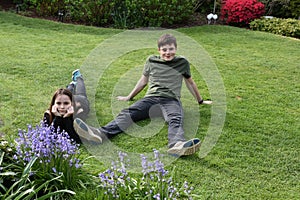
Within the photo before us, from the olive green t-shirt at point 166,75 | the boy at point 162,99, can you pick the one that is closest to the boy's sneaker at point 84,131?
the boy at point 162,99

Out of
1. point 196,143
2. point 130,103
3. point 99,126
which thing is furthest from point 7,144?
point 130,103

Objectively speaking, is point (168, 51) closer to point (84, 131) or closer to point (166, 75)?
point (166, 75)

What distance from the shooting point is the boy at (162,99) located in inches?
140

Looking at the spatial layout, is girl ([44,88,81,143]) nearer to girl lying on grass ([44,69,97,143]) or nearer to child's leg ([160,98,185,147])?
girl lying on grass ([44,69,97,143])

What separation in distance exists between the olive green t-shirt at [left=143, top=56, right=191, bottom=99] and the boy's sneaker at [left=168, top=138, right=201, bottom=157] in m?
0.91

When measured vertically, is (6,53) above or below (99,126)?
above

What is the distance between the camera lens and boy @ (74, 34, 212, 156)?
3566mm

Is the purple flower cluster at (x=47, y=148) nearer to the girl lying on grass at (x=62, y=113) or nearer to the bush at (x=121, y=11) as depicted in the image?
the girl lying on grass at (x=62, y=113)

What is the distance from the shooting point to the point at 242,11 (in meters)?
10.4

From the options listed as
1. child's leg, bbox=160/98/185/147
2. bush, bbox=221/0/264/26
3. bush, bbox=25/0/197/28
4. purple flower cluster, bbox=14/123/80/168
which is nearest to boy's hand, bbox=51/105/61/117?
purple flower cluster, bbox=14/123/80/168

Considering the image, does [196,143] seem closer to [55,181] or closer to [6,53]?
[55,181]

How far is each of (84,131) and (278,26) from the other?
7.67 metres

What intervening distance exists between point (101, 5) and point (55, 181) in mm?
7514

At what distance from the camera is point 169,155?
11.1ft
